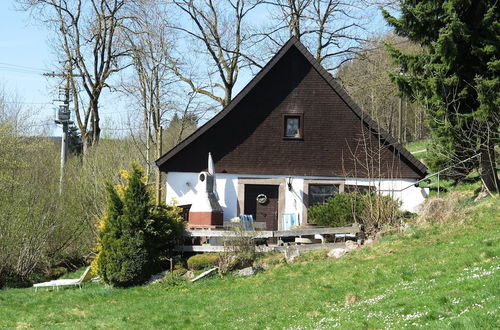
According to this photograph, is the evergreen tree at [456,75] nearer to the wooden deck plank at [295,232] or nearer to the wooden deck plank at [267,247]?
the wooden deck plank at [295,232]

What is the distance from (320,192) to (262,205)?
225 centimetres

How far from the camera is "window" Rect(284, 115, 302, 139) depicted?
27156 millimetres

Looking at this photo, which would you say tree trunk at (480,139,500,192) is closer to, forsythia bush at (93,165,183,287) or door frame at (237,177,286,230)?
door frame at (237,177,286,230)

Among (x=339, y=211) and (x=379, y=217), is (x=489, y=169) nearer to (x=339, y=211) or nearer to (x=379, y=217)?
(x=379, y=217)

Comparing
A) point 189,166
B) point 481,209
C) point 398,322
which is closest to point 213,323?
point 398,322

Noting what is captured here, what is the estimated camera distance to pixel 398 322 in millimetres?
9703

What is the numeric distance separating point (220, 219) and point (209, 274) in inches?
169

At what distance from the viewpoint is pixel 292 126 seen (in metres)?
27.3

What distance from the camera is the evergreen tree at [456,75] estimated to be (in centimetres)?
2044

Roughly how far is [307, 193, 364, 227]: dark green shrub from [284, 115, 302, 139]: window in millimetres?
3809

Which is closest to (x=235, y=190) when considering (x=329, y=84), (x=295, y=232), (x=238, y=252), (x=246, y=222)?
(x=246, y=222)

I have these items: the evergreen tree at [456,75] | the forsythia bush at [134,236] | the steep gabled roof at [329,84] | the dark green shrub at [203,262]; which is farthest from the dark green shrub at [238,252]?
the steep gabled roof at [329,84]

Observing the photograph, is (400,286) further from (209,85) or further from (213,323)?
(209,85)

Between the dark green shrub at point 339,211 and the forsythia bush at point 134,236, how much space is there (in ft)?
17.3
